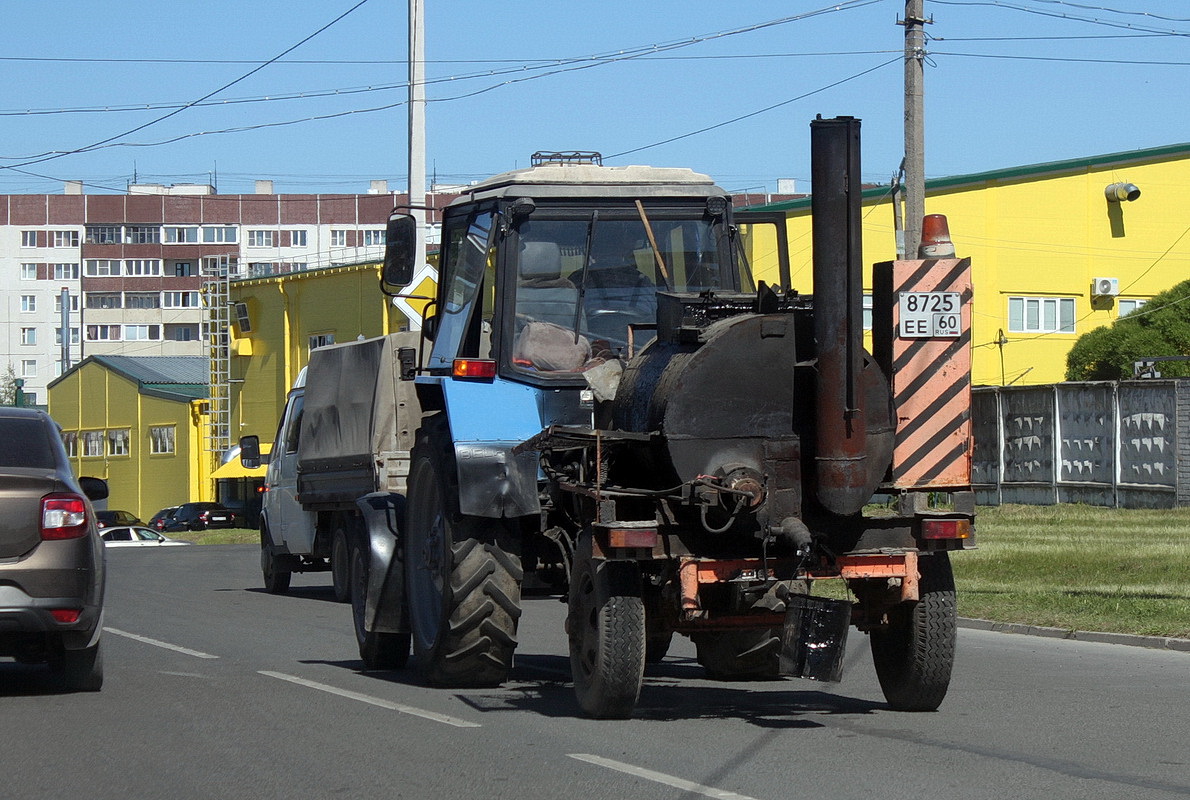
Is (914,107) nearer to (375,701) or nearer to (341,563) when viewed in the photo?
(341,563)

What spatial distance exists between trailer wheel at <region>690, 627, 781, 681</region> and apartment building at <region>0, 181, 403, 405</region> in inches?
4280

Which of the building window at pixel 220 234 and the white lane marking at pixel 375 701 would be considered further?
the building window at pixel 220 234

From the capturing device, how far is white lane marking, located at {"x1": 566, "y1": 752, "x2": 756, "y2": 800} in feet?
22.9

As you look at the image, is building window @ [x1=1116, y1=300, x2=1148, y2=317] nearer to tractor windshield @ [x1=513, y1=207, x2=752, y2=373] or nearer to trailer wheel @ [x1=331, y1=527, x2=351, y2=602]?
trailer wheel @ [x1=331, y1=527, x2=351, y2=602]

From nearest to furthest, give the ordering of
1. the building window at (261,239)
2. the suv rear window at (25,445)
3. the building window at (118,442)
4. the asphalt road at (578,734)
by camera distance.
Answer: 1. the asphalt road at (578,734)
2. the suv rear window at (25,445)
3. the building window at (118,442)
4. the building window at (261,239)

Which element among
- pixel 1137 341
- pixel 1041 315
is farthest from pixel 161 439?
pixel 1137 341

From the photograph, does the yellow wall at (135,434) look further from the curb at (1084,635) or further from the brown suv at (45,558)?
the brown suv at (45,558)

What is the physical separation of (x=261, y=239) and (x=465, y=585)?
11914cm

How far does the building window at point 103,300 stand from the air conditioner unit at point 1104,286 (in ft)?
286

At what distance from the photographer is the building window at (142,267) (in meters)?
120

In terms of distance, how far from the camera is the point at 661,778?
742cm

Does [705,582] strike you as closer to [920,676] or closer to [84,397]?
[920,676]

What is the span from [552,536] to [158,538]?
41.7m

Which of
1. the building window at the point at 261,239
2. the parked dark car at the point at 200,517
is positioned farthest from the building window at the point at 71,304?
the parked dark car at the point at 200,517
